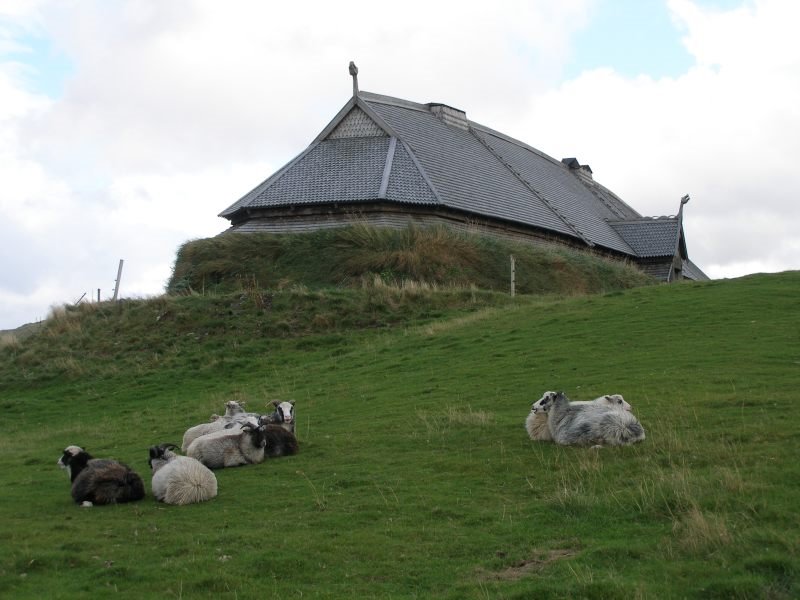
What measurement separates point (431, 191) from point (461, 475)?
3468 centimetres

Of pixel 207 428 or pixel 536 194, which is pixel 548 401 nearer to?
pixel 207 428

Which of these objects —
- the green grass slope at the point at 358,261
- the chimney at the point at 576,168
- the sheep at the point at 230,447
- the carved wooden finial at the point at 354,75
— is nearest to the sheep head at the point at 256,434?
the sheep at the point at 230,447

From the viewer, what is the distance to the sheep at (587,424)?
13.8 metres

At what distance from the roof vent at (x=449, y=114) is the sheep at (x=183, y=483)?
50.3 meters

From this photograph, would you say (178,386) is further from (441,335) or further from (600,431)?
(600,431)

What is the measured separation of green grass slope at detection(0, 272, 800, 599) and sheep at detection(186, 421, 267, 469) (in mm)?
799

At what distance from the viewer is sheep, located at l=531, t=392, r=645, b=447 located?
13781mm

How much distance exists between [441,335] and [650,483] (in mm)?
18551

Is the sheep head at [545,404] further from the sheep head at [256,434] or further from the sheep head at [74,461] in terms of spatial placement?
the sheep head at [74,461]

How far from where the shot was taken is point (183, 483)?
12805mm

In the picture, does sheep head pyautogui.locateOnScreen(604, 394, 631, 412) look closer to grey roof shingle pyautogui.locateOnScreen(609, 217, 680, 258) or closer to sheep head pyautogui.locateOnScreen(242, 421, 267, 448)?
sheep head pyautogui.locateOnScreen(242, 421, 267, 448)

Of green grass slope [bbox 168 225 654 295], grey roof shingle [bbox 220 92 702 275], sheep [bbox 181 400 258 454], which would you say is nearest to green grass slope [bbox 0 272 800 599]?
sheep [bbox 181 400 258 454]

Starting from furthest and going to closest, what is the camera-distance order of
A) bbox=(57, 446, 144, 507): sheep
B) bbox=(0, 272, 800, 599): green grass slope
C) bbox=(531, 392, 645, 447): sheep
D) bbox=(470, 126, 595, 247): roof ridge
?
bbox=(470, 126, 595, 247): roof ridge → bbox=(531, 392, 645, 447): sheep → bbox=(57, 446, 144, 507): sheep → bbox=(0, 272, 800, 599): green grass slope

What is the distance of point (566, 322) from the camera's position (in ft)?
94.9
